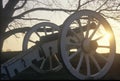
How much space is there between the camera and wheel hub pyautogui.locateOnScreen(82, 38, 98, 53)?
11203mm

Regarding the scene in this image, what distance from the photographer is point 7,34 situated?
19141 mm

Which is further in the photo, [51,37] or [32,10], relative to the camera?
[32,10]

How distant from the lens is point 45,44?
11570 mm

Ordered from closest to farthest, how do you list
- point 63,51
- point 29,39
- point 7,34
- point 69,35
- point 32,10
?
1. point 63,51
2. point 69,35
3. point 29,39
4. point 7,34
5. point 32,10

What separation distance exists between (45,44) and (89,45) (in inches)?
38.9

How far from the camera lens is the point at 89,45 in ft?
37.1

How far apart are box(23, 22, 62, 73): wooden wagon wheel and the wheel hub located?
0.77 m

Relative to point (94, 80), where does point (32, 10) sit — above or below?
above

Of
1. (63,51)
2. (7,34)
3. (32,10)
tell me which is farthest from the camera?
(32,10)

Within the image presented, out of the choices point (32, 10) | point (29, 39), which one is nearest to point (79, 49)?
point (29, 39)

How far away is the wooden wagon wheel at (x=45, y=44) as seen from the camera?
11.6 metres

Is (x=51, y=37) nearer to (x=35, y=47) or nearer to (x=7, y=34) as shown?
(x=35, y=47)

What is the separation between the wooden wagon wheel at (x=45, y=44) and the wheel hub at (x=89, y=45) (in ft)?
2.54

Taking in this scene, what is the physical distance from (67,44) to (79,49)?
437 mm
